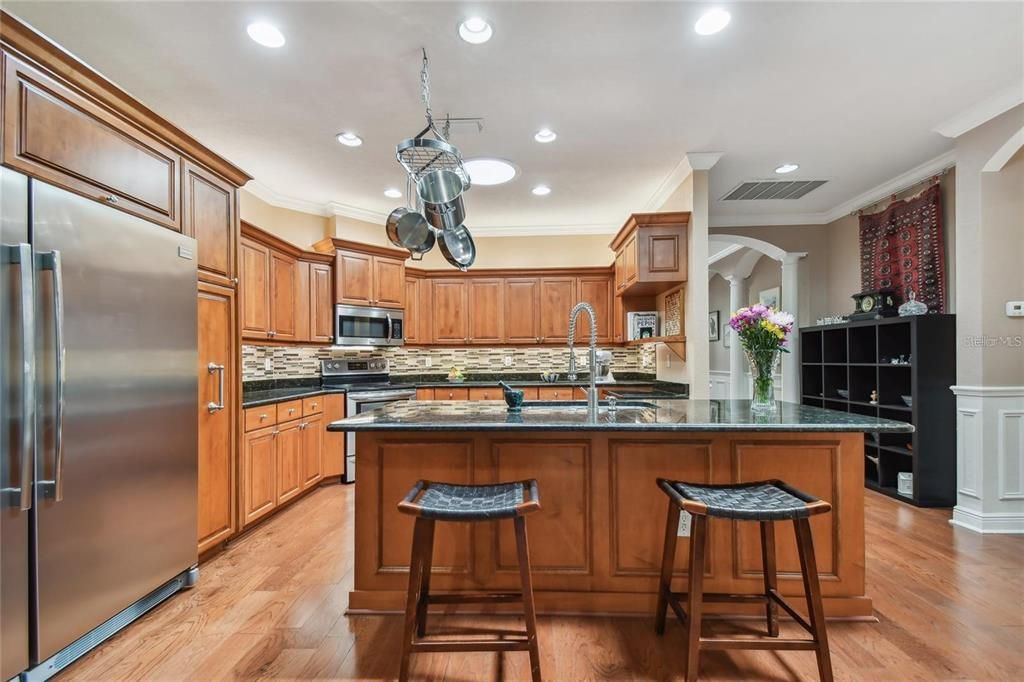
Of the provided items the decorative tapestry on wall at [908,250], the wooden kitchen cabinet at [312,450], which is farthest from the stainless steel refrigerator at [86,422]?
the decorative tapestry on wall at [908,250]

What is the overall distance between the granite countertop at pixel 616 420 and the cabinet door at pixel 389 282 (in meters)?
2.74

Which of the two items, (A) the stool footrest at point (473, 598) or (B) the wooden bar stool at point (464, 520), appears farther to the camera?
(A) the stool footrest at point (473, 598)

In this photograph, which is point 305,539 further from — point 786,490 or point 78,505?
point 786,490

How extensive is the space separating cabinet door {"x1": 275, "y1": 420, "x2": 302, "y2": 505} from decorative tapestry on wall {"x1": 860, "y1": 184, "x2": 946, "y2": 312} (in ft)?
17.5

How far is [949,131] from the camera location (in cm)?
321

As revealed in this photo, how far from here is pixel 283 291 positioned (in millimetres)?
4227

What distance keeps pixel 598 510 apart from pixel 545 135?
8.37 feet

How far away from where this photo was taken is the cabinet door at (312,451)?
3.96m

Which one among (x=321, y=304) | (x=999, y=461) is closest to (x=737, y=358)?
(x=999, y=461)

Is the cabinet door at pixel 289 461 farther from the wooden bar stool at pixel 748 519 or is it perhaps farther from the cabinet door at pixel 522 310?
the wooden bar stool at pixel 748 519

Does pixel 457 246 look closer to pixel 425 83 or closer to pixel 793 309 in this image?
pixel 425 83

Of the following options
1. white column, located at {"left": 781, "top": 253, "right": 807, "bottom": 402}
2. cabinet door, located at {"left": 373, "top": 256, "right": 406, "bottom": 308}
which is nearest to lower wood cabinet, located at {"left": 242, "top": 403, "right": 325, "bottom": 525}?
cabinet door, located at {"left": 373, "top": 256, "right": 406, "bottom": 308}

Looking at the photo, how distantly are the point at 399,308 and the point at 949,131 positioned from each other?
485 centimetres

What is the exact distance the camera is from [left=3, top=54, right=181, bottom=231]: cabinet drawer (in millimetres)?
1672
